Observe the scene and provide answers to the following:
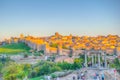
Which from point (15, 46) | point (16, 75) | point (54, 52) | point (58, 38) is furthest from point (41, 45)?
point (16, 75)

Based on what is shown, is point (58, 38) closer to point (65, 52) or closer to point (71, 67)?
point (65, 52)

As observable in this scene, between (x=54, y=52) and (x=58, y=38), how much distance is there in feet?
29.0

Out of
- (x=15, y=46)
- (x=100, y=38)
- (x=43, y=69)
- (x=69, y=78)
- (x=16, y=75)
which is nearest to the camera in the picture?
(x=69, y=78)

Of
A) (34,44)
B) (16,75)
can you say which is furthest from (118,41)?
(16,75)

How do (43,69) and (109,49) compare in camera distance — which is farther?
(109,49)

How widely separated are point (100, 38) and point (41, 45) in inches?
357

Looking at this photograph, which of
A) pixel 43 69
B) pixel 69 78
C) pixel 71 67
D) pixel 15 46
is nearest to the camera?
pixel 69 78

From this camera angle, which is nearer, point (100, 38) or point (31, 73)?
point (31, 73)

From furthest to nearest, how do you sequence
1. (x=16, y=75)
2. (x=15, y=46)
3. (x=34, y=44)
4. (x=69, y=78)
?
(x=15, y=46)
(x=34, y=44)
(x=16, y=75)
(x=69, y=78)

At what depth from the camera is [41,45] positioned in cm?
2105

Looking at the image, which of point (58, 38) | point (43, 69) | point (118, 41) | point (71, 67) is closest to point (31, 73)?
point (43, 69)

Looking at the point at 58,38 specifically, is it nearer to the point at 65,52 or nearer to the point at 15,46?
the point at 15,46

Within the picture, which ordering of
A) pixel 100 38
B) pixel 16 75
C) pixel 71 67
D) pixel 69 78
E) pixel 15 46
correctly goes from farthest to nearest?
pixel 100 38
pixel 15 46
pixel 71 67
pixel 16 75
pixel 69 78

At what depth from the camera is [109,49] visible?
20703mm
